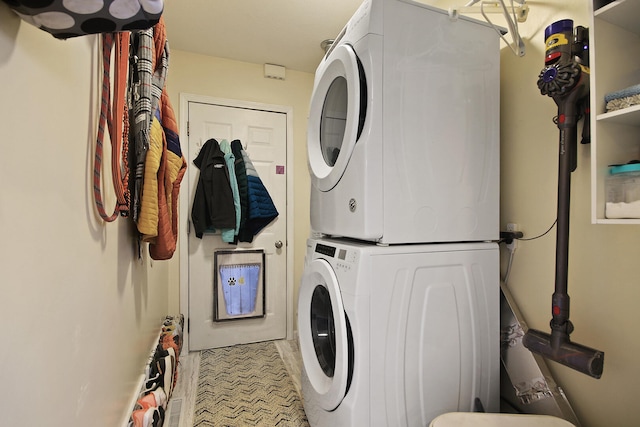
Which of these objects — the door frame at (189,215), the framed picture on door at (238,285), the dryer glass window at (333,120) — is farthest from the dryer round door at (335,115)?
the framed picture on door at (238,285)

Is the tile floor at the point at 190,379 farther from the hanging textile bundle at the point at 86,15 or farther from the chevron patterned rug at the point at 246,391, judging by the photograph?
the hanging textile bundle at the point at 86,15

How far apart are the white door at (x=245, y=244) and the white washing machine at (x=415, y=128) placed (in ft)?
4.80

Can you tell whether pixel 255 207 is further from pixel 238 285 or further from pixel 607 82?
pixel 607 82

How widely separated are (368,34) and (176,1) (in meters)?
1.51

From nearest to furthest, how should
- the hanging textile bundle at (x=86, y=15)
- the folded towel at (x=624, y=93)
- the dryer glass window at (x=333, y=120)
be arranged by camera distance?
the hanging textile bundle at (x=86, y=15) → the folded towel at (x=624, y=93) → the dryer glass window at (x=333, y=120)

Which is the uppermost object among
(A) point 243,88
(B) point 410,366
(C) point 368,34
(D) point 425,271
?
(A) point 243,88

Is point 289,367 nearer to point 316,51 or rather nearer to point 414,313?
point 414,313

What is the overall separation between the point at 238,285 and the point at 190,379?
787 mm

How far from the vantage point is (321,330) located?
1509mm

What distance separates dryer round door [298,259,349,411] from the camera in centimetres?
117

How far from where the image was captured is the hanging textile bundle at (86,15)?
1.72ft

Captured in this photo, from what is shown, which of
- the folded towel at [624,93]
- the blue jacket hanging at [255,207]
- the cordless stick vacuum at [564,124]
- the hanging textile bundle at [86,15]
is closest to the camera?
the hanging textile bundle at [86,15]

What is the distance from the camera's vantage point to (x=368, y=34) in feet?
3.72

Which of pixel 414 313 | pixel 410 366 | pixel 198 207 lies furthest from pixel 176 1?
pixel 410 366
